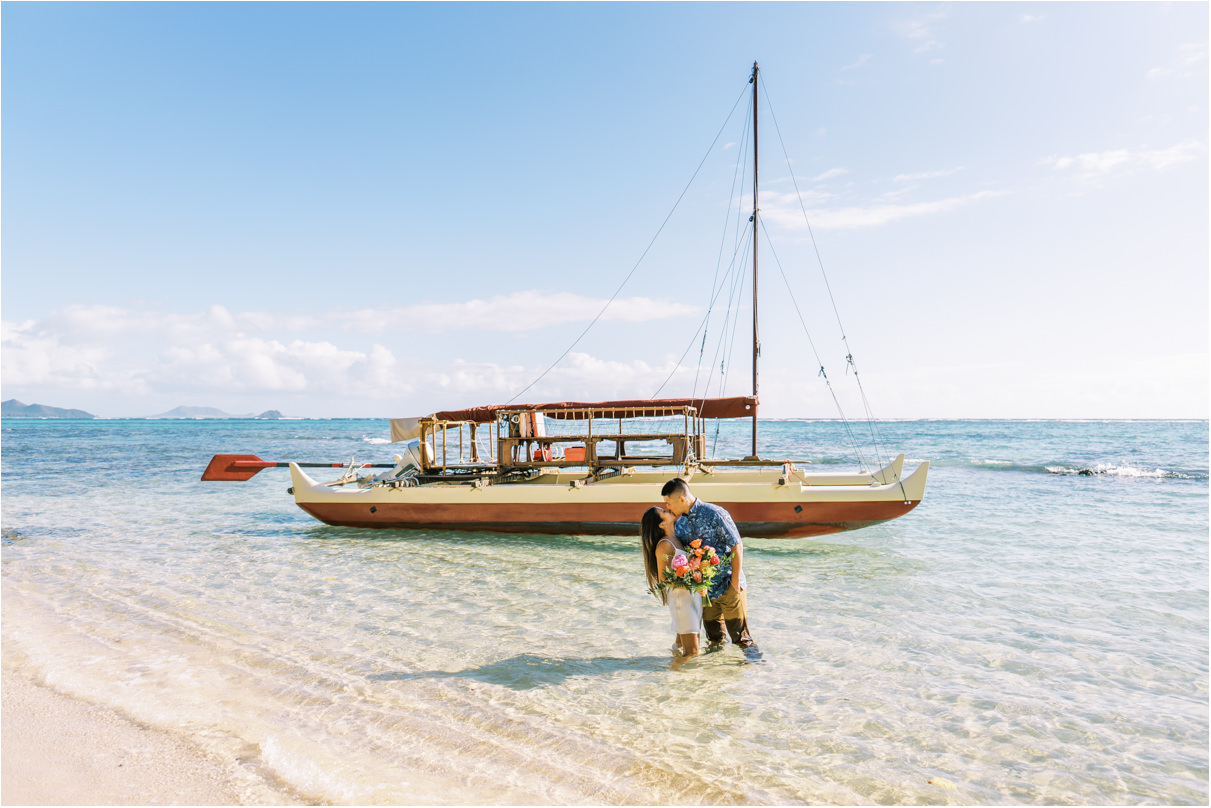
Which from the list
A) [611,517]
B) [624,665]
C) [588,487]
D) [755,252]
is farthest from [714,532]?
[755,252]

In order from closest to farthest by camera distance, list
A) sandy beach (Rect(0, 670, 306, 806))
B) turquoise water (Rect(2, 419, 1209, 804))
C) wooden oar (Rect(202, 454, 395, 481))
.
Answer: sandy beach (Rect(0, 670, 306, 806)) < turquoise water (Rect(2, 419, 1209, 804)) < wooden oar (Rect(202, 454, 395, 481))

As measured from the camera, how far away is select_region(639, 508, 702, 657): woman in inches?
231

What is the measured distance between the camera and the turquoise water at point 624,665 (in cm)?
453

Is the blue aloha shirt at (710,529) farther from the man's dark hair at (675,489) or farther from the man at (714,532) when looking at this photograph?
the man's dark hair at (675,489)

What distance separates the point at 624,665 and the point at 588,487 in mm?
7101

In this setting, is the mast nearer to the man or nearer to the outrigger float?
the outrigger float

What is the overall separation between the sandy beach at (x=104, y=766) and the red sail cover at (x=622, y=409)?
10.6 meters

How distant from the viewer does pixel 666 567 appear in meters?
5.84

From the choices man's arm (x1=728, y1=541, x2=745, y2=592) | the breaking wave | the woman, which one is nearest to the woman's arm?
the woman

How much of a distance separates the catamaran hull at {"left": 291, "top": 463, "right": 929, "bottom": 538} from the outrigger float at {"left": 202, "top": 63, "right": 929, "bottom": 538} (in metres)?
0.02

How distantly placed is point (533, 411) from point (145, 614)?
28.0 ft

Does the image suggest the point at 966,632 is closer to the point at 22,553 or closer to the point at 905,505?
the point at 905,505

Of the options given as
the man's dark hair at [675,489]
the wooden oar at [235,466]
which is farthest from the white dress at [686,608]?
the wooden oar at [235,466]

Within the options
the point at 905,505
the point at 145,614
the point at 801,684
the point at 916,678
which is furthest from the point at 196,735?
the point at 905,505
